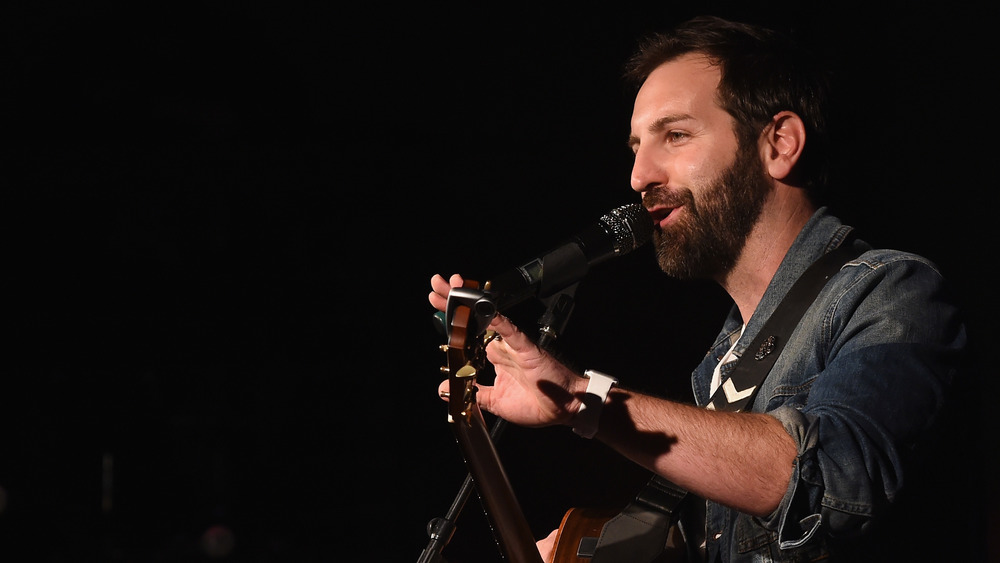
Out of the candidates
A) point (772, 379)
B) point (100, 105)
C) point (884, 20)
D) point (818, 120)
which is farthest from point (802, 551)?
point (100, 105)

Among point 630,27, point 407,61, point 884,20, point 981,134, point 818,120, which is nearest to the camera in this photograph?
point 818,120

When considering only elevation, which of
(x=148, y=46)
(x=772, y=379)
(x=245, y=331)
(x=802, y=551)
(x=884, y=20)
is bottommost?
(x=245, y=331)

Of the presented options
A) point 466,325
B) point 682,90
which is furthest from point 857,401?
point 682,90

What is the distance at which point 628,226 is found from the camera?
1.58 meters

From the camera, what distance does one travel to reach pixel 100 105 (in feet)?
11.9

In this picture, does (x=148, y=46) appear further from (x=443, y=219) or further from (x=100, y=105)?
(x=443, y=219)

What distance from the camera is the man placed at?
127 centimetres

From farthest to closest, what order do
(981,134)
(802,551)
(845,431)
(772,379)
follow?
(981,134)
(772,379)
(802,551)
(845,431)

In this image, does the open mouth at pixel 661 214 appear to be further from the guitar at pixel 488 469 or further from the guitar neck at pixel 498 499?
the guitar neck at pixel 498 499

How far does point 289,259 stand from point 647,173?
85.9 inches

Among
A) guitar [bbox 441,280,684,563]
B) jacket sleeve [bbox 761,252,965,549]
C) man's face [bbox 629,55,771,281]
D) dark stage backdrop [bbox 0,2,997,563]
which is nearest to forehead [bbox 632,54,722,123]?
man's face [bbox 629,55,771,281]

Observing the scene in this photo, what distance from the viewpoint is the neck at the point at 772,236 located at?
1.94 meters

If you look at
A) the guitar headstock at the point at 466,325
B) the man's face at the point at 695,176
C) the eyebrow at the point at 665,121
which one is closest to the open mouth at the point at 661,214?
the man's face at the point at 695,176

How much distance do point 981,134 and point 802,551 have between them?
61.8 inches
